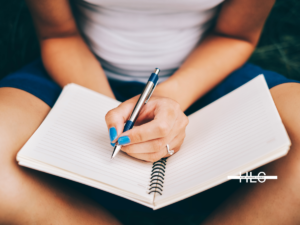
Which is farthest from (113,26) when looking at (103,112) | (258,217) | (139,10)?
(258,217)

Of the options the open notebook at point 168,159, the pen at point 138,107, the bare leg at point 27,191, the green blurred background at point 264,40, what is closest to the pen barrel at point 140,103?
the pen at point 138,107

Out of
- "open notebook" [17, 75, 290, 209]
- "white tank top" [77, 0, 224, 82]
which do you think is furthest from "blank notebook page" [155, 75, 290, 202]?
"white tank top" [77, 0, 224, 82]

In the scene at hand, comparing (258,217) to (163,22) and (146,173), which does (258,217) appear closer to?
(146,173)

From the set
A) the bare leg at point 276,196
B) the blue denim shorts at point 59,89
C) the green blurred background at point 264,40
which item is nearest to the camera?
the bare leg at point 276,196

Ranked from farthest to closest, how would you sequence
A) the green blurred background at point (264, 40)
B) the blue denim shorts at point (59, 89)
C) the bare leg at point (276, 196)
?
the green blurred background at point (264, 40) → the blue denim shorts at point (59, 89) → the bare leg at point (276, 196)

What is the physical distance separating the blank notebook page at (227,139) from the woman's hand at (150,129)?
57mm

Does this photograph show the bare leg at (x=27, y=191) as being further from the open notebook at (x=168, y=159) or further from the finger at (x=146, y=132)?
the finger at (x=146, y=132)

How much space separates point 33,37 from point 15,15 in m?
0.12

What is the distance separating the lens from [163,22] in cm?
82

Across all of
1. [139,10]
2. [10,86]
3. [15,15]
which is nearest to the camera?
[10,86]

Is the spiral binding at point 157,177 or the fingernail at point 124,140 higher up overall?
the fingernail at point 124,140

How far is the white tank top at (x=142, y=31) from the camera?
2.53 feet

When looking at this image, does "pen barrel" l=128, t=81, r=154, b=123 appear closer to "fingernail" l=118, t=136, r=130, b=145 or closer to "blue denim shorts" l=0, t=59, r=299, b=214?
"fingernail" l=118, t=136, r=130, b=145

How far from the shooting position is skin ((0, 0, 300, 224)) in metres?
0.49
